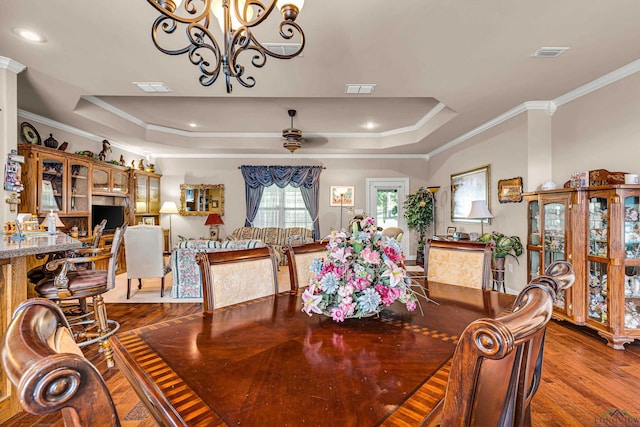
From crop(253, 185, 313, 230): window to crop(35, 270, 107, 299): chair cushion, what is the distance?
4.66 metres

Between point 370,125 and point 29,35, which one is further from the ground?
point 370,125

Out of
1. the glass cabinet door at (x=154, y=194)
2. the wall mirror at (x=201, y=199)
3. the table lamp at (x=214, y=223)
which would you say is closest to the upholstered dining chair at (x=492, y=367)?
the table lamp at (x=214, y=223)

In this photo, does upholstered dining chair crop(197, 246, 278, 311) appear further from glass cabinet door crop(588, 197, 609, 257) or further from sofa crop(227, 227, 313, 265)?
sofa crop(227, 227, 313, 265)

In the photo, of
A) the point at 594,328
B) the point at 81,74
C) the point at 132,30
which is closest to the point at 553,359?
the point at 594,328

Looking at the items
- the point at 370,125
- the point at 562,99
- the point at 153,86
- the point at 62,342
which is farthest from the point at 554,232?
the point at 153,86

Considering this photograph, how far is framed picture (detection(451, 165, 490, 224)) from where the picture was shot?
4727 millimetres

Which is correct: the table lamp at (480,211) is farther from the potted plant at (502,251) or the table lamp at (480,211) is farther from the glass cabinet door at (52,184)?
the glass cabinet door at (52,184)

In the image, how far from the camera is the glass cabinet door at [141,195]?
6.15 m

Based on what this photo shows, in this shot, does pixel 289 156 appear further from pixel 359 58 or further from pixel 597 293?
pixel 597 293

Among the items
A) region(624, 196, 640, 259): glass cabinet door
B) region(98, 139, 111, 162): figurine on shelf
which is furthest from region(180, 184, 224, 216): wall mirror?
region(624, 196, 640, 259): glass cabinet door

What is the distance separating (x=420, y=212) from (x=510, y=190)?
244 centimetres

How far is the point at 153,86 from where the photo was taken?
3424 millimetres

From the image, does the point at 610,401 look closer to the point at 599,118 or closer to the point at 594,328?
the point at 594,328

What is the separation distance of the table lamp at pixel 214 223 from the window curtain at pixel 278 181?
690 mm
